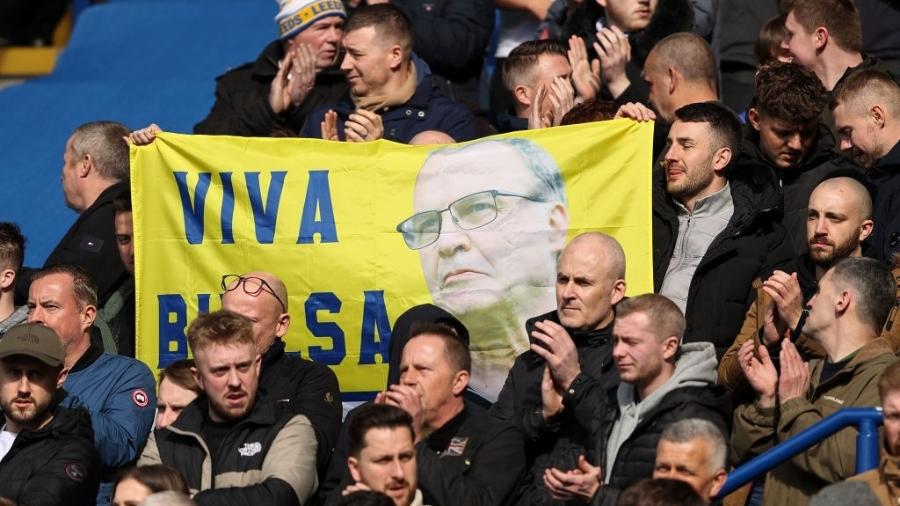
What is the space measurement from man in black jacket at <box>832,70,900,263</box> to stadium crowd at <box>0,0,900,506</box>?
0.01 m

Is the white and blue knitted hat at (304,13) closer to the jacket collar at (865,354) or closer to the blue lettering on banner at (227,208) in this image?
the blue lettering on banner at (227,208)

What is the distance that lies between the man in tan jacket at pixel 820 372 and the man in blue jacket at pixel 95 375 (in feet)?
9.52

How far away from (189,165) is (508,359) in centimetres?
209

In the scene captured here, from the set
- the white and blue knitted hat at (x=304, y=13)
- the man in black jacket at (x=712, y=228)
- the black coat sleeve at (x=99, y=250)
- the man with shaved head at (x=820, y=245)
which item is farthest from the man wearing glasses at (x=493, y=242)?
the white and blue knitted hat at (x=304, y=13)

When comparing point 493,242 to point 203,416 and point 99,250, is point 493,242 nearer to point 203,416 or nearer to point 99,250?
point 203,416

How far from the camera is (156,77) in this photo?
53.2ft

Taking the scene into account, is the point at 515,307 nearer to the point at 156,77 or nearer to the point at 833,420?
the point at 833,420

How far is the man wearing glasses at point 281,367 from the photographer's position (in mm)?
8828

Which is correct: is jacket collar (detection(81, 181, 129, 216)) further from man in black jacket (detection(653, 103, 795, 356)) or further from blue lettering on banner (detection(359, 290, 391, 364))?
man in black jacket (detection(653, 103, 795, 356))

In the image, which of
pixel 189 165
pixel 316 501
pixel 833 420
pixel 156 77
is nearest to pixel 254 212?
pixel 189 165

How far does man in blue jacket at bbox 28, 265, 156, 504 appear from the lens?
887cm

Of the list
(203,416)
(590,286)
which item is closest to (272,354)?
(203,416)

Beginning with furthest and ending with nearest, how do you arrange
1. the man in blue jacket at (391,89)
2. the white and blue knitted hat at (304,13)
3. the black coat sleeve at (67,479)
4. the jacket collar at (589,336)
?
1. the white and blue knitted hat at (304,13)
2. the man in blue jacket at (391,89)
3. the jacket collar at (589,336)
4. the black coat sleeve at (67,479)

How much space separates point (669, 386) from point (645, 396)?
13 centimetres
